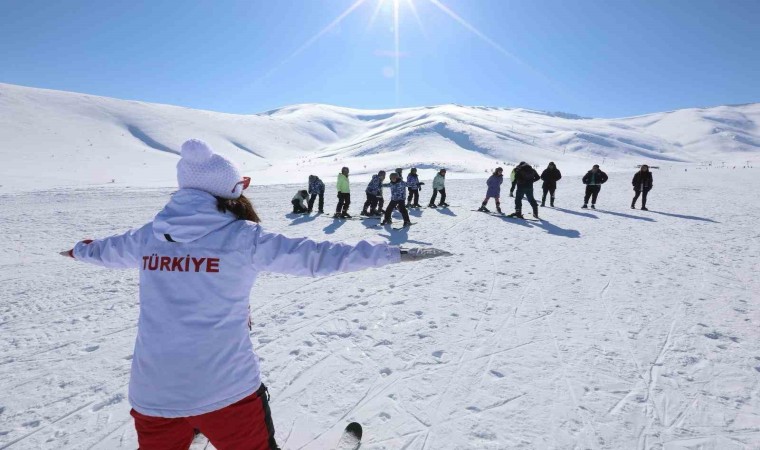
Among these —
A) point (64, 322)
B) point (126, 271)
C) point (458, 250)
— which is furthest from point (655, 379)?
point (126, 271)

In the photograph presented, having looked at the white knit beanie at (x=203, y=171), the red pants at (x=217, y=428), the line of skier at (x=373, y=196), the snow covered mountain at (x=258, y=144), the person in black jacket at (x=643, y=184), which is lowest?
the red pants at (x=217, y=428)

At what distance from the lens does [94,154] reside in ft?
140

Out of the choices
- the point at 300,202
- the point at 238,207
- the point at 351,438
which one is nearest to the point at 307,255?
the point at 238,207

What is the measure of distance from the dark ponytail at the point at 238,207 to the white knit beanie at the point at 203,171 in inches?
1.3

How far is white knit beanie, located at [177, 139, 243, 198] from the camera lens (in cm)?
183

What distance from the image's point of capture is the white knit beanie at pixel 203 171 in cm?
183

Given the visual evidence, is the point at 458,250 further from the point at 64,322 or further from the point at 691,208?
the point at 691,208

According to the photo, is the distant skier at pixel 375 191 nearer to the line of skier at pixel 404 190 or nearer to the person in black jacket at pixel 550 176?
the line of skier at pixel 404 190

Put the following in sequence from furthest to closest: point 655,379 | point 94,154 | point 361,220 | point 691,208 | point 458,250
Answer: point 94,154, point 691,208, point 361,220, point 458,250, point 655,379

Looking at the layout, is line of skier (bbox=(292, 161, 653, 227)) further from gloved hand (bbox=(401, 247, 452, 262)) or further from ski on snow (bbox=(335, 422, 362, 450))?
gloved hand (bbox=(401, 247, 452, 262))

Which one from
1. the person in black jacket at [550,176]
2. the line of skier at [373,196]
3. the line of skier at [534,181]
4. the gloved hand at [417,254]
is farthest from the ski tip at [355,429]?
the person in black jacket at [550,176]

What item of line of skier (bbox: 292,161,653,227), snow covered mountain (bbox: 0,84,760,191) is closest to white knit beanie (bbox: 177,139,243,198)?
line of skier (bbox: 292,161,653,227)

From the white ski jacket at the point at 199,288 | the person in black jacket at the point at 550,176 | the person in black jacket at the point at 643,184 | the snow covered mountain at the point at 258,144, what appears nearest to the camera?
the white ski jacket at the point at 199,288

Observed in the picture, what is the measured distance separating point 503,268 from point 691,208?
1273 centimetres
